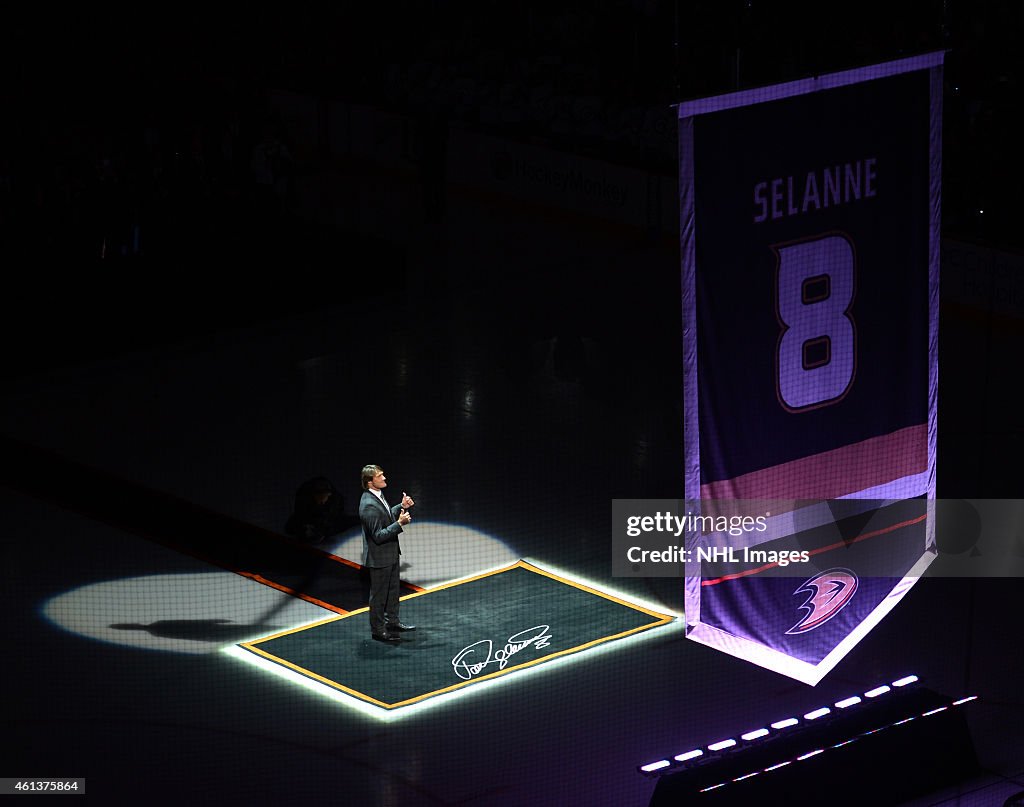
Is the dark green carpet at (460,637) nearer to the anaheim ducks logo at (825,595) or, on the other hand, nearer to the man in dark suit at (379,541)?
the man in dark suit at (379,541)

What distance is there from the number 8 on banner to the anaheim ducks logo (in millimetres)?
959

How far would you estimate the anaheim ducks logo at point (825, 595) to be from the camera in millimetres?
8109

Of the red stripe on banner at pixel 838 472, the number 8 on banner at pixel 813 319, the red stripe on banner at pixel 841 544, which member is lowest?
the red stripe on banner at pixel 841 544

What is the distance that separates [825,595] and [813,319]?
1.51 metres

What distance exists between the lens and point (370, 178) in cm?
2566

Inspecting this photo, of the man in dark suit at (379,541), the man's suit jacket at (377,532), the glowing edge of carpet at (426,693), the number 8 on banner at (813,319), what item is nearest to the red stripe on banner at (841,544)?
the number 8 on banner at (813,319)

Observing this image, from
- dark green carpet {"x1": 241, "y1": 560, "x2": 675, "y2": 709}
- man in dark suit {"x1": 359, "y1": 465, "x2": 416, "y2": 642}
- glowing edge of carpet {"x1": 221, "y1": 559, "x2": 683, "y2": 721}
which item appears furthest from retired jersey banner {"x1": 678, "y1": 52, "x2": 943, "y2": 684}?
man in dark suit {"x1": 359, "y1": 465, "x2": 416, "y2": 642}

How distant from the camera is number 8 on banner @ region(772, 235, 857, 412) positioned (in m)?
7.57

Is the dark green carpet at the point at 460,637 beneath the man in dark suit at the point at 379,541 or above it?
beneath

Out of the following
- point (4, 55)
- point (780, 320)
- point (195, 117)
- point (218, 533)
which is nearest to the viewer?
point (780, 320)

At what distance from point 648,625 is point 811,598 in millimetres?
2988

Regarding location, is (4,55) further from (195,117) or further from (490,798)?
(490,798)

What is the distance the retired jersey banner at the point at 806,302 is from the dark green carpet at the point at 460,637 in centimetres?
278

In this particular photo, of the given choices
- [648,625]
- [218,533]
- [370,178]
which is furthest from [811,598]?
[370,178]
